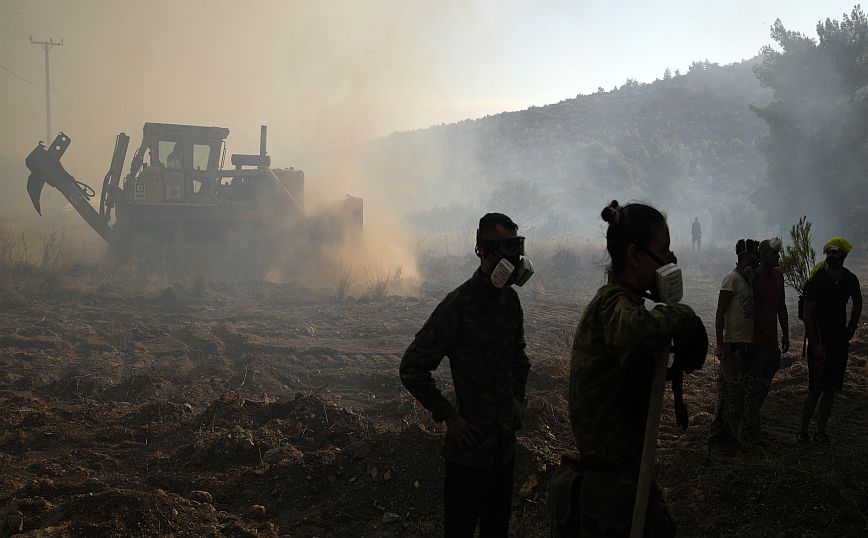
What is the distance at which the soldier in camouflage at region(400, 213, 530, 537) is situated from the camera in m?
3.01

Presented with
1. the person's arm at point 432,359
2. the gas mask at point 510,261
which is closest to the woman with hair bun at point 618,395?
the gas mask at point 510,261

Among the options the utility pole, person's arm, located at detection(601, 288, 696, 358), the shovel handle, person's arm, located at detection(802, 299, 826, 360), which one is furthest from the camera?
the utility pole

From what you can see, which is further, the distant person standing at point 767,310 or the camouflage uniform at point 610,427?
the distant person standing at point 767,310

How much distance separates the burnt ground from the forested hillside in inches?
1094

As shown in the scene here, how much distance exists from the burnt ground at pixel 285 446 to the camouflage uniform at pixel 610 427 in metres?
2.35

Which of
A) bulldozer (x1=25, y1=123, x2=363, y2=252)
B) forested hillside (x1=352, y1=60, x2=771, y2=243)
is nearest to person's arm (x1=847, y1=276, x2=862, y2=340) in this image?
bulldozer (x1=25, y1=123, x2=363, y2=252)

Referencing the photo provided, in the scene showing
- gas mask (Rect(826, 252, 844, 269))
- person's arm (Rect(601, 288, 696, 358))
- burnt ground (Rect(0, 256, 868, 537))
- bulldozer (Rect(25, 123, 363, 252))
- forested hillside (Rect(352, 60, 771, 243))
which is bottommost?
burnt ground (Rect(0, 256, 868, 537))

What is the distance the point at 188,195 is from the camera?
1670 cm

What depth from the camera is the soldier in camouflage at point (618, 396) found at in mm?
2111

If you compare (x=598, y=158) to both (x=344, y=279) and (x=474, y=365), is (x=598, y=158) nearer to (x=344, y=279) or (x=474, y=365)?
(x=344, y=279)

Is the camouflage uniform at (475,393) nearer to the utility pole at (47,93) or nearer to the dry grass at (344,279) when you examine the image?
the dry grass at (344,279)

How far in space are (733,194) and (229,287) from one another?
37.8 m

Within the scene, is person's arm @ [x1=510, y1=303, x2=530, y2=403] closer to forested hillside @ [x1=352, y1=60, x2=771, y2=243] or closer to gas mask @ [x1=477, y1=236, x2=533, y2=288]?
gas mask @ [x1=477, y1=236, x2=533, y2=288]

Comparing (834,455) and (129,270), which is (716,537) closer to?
(834,455)
